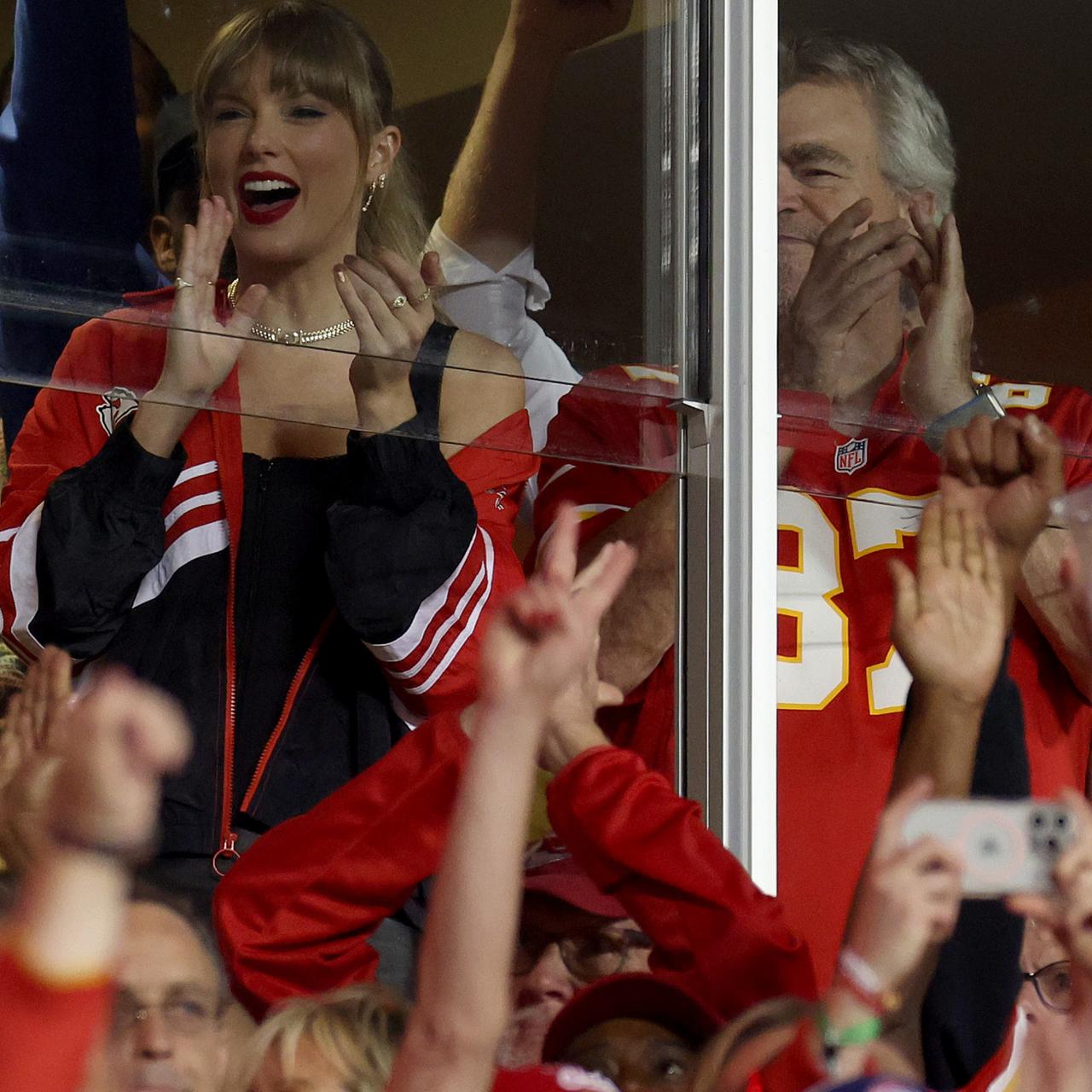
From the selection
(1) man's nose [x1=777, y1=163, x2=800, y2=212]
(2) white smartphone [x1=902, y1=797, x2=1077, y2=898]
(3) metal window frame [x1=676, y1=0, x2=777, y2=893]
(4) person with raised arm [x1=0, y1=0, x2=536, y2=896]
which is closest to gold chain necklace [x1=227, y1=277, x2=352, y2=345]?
(4) person with raised arm [x1=0, y1=0, x2=536, y2=896]

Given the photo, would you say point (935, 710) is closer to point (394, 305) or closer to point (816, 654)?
point (816, 654)

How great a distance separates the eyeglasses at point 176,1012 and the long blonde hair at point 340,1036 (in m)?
0.04

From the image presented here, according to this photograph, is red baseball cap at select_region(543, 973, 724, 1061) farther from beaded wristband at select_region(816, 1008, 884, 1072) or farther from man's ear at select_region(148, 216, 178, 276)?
man's ear at select_region(148, 216, 178, 276)

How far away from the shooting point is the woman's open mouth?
57.0 inches

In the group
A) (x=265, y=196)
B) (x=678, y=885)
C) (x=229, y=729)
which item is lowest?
(x=678, y=885)

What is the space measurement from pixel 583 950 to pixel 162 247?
0.71m

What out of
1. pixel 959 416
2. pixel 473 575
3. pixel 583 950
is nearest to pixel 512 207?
pixel 473 575

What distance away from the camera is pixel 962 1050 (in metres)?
1.20

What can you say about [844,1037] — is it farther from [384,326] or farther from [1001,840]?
[384,326]

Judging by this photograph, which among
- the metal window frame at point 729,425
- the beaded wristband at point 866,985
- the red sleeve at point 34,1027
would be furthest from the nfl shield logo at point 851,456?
the red sleeve at point 34,1027

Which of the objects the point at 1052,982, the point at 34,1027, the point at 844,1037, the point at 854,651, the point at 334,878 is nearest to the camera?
the point at 34,1027

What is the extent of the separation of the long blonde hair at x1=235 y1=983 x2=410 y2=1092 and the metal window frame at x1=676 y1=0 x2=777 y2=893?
1.31 ft

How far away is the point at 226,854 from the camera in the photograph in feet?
4.68

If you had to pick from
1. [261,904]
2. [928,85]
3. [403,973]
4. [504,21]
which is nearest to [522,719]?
[261,904]
